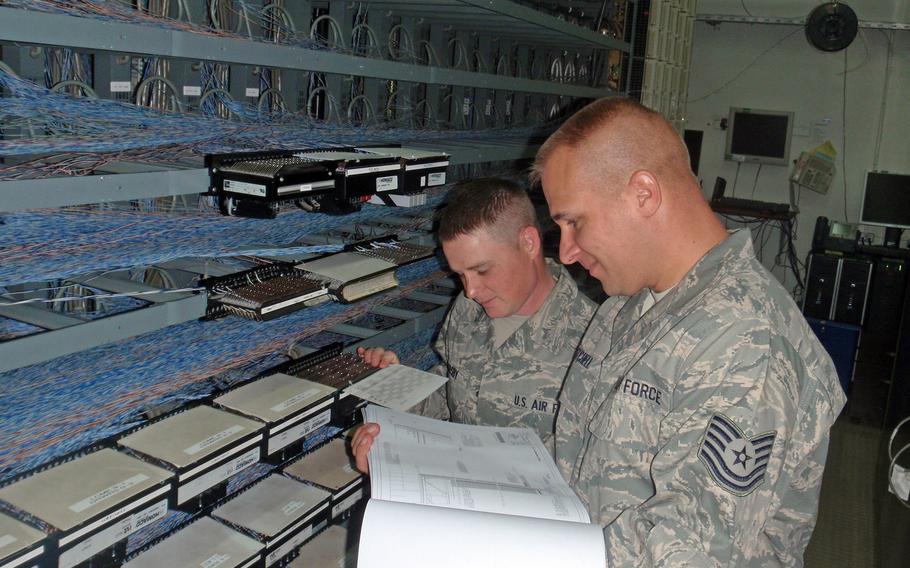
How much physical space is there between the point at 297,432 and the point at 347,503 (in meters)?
0.31

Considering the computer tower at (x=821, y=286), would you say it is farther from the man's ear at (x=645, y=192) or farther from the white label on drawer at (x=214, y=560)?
the white label on drawer at (x=214, y=560)

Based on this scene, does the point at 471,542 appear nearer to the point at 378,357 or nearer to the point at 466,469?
the point at 466,469

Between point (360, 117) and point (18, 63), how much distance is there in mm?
1255

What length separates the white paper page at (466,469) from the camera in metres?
1.30

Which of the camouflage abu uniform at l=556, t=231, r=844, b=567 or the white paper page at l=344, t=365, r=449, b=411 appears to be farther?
the white paper page at l=344, t=365, r=449, b=411

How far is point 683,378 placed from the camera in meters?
1.21

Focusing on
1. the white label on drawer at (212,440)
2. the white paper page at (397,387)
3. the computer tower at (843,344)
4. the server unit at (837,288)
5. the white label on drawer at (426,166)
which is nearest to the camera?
the white label on drawer at (212,440)

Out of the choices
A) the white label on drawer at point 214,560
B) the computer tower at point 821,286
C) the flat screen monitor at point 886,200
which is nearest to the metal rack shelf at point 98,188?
the white label on drawer at point 214,560

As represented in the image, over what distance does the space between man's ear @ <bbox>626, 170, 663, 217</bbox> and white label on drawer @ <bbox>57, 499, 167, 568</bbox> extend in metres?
0.98

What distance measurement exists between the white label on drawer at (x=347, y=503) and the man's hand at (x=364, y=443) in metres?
0.32

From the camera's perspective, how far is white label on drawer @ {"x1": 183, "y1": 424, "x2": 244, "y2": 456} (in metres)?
1.46

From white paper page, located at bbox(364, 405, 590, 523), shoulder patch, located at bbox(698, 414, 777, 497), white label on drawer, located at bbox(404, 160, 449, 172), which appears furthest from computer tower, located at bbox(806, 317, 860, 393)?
shoulder patch, located at bbox(698, 414, 777, 497)

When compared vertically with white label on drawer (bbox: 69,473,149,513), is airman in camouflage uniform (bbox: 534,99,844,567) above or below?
above

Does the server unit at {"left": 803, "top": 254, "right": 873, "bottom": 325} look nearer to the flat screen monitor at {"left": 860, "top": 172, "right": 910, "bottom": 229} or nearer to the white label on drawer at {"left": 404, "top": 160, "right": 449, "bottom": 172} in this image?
the flat screen monitor at {"left": 860, "top": 172, "right": 910, "bottom": 229}
